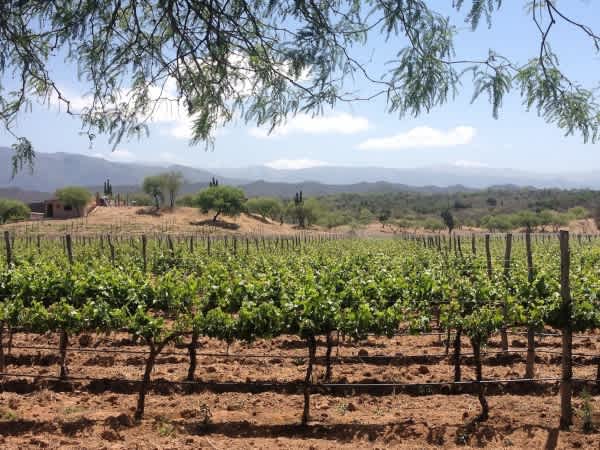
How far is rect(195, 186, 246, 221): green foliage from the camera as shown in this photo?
197 ft

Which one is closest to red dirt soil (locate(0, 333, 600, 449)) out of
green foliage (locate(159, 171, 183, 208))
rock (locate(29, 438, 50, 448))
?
rock (locate(29, 438, 50, 448))

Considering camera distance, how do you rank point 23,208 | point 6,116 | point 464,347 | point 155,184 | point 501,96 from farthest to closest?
point 155,184, point 23,208, point 464,347, point 6,116, point 501,96

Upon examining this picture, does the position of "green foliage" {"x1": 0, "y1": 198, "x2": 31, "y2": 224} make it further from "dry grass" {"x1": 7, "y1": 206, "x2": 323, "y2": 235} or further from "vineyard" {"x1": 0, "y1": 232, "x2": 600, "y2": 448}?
"vineyard" {"x1": 0, "y1": 232, "x2": 600, "y2": 448}

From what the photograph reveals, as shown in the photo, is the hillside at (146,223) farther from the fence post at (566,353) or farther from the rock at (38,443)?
the fence post at (566,353)

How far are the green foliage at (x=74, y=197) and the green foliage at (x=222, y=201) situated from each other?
1297cm

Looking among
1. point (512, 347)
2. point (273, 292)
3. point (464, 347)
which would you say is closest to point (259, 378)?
point (273, 292)

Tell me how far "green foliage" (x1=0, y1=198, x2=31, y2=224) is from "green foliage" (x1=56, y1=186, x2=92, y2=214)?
5.77 meters

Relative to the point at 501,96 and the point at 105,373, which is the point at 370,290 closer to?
the point at 105,373

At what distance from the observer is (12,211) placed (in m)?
63.9

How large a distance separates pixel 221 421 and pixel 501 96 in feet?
15.5

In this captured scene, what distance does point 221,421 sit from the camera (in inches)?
244

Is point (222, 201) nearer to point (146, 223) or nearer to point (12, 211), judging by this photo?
point (146, 223)

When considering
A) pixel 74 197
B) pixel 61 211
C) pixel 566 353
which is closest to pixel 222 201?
pixel 74 197

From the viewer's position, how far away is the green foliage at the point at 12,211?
62.5m
